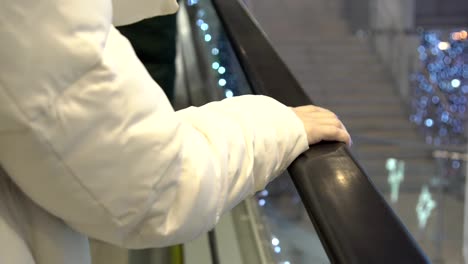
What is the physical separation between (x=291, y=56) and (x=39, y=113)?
7048mm

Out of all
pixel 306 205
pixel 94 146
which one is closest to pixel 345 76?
pixel 306 205

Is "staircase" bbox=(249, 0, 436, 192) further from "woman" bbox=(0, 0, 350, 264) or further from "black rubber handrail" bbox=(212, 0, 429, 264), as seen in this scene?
"woman" bbox=(0, 0, 350, 264)

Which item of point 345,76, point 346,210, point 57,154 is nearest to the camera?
point 57,154

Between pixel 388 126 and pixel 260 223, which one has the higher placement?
pixel 260 223

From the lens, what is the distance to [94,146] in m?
0.54

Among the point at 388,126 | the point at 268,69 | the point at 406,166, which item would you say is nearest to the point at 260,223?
the point at 268,69

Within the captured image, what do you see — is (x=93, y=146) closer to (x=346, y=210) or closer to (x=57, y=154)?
(x=57, y=154)

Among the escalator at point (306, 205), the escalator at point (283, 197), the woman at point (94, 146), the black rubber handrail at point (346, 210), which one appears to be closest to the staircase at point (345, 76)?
the escalator at point (283, 197)

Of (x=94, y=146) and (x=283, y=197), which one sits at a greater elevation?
(x=94, y=146)

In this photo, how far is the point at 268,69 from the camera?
1101mm

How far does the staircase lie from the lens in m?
6.62

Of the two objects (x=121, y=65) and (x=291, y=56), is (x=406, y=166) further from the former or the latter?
(x=121, y=65)

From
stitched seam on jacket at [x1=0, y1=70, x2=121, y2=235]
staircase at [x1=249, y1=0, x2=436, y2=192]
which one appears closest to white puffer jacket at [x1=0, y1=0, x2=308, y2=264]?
stitched seam on jacket at [x1=0, y1=70, x2=121, y2=235]

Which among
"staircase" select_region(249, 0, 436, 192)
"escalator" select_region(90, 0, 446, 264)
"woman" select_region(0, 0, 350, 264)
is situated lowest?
"staircase" select_region(249, 0, 436, 192)
